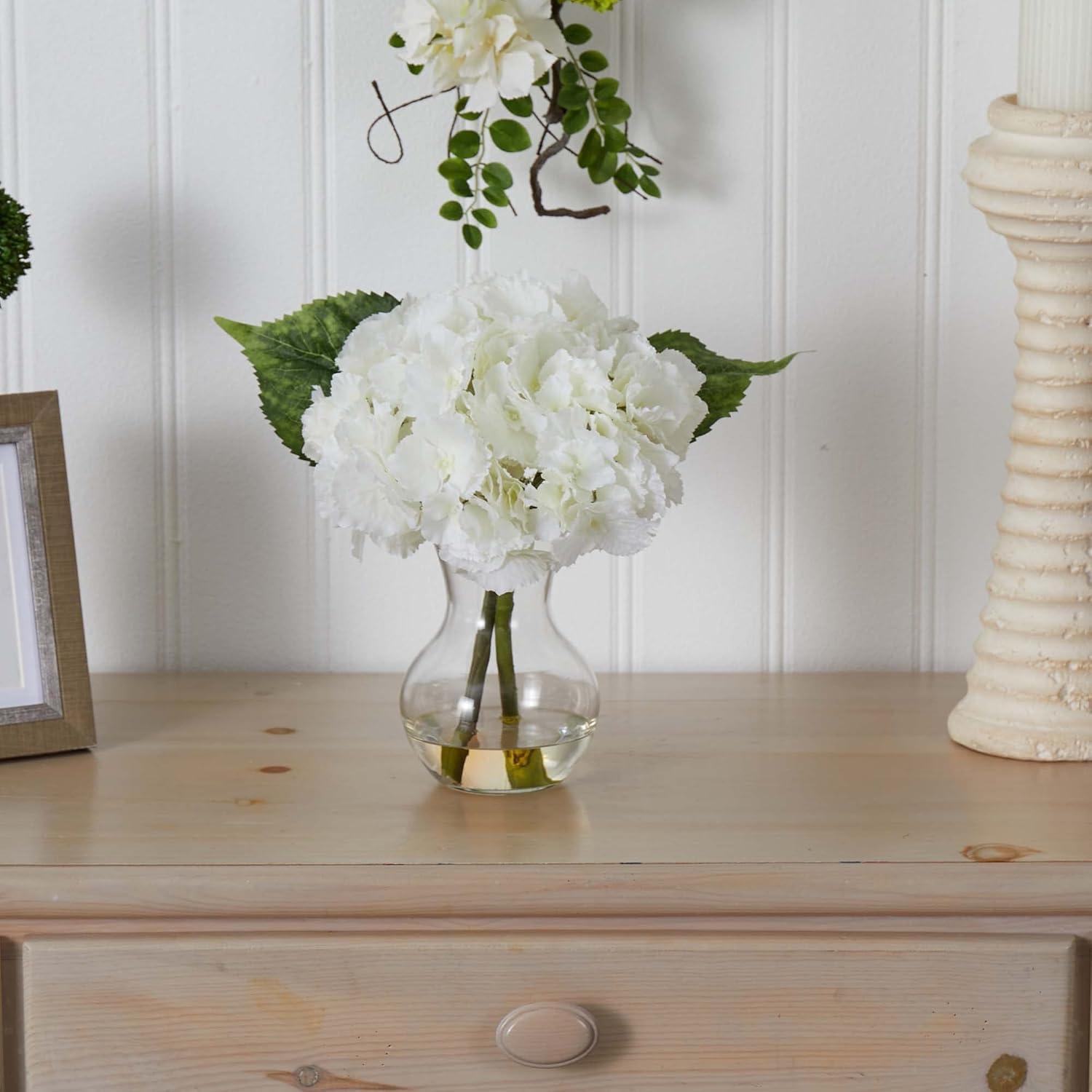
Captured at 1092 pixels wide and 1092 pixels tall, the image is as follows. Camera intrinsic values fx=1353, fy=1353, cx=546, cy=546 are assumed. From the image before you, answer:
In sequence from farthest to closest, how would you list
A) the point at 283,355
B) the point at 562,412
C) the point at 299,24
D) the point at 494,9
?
1. the point at 299,24
2. the point at 494,9
3. the point at 283,355
4. the point at 562,412

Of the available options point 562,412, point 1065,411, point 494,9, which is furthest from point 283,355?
point 1065,411

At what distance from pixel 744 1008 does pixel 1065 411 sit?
0.46 metres

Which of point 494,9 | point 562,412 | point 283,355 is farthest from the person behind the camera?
point 494,9

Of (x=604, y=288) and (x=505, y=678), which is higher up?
(x=604, y=288)

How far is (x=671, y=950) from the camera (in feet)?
2.59

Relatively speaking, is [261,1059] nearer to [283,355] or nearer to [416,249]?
[283,355]

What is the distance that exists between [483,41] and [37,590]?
0.51 m

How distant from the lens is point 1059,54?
2.98 feet

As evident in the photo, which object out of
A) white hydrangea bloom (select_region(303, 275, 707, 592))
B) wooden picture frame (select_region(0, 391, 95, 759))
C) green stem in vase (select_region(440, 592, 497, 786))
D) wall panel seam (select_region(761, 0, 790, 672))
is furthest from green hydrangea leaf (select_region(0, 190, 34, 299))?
wall panel seam (select_region(761, 0, 790, 672))

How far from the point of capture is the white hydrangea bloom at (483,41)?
0.97m

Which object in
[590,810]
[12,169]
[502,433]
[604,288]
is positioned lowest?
[590,810]

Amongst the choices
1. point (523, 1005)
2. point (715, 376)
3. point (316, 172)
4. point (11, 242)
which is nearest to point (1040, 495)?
point (715, 376)

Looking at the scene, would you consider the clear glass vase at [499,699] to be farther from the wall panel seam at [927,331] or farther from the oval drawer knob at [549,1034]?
the wall panel seam at [927,331]

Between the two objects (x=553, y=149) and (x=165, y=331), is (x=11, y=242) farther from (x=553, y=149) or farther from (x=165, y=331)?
(x=553, y=149)
